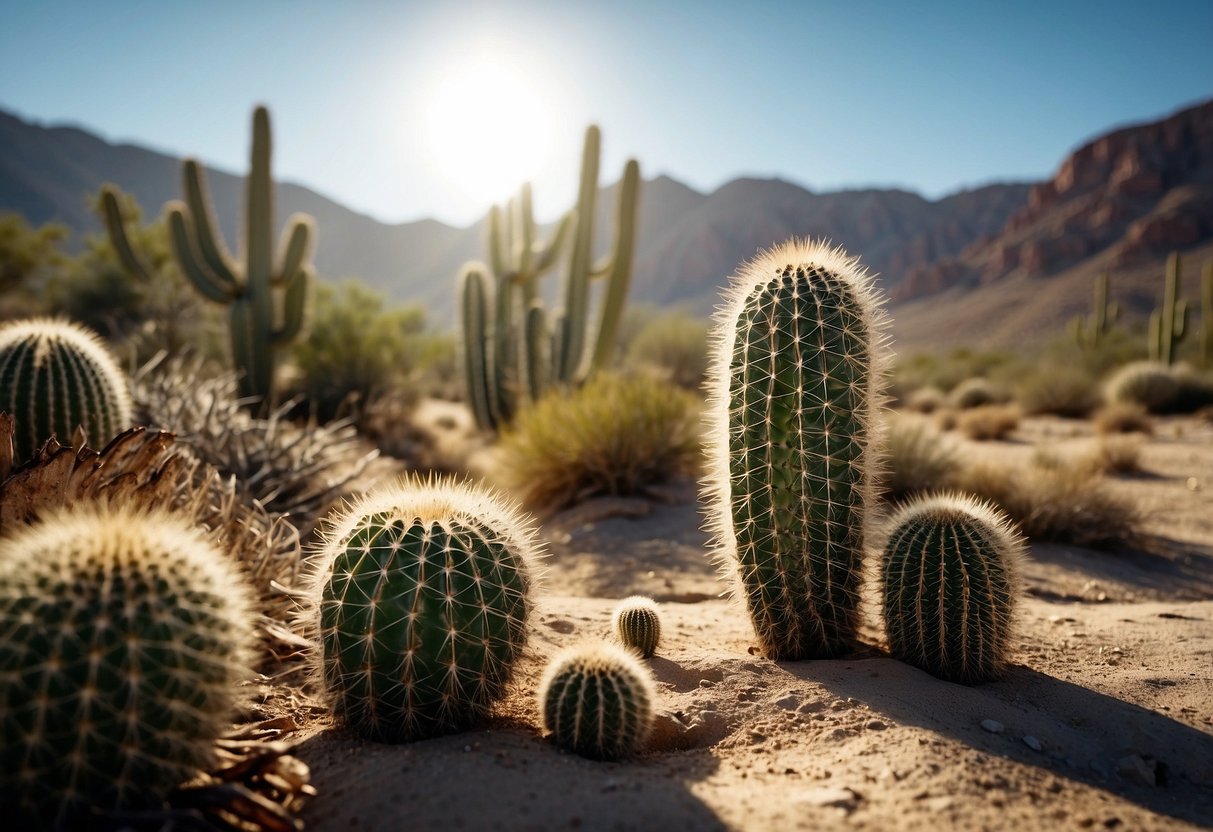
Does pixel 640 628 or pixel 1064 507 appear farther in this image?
pixel 1064 507

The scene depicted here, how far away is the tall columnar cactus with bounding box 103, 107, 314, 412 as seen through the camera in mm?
11750

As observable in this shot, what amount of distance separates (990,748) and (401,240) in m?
86.5

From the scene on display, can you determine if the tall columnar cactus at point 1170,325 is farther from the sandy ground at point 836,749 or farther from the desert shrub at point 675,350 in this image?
the sandy ground at point 836,749

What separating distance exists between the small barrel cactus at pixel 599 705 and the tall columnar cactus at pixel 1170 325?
2459 centimetres

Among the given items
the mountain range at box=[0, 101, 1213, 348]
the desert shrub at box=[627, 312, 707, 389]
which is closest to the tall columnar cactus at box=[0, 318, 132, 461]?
the desert shrub at box=[627, 312, 707, 389]

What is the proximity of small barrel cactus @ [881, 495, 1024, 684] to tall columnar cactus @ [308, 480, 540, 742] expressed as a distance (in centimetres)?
187

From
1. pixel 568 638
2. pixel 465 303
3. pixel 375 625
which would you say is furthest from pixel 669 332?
pixel 375 625

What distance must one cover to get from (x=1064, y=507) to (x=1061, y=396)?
474 inches

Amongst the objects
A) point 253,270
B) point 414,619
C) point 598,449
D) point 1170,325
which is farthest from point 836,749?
point 1170,325

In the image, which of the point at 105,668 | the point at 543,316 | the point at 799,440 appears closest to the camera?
the point at 105,668

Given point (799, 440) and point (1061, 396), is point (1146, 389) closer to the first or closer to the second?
point (1061, 396)

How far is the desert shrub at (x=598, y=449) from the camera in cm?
863

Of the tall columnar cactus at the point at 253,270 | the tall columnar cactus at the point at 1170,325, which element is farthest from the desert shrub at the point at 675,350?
the tall columnar cactus at the point at 1170,325

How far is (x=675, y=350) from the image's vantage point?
21.1 meters
